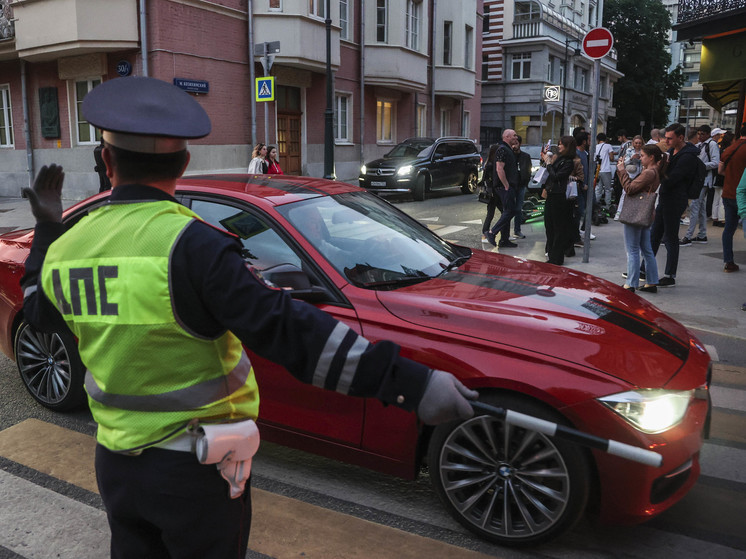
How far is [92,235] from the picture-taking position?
5.60 ft

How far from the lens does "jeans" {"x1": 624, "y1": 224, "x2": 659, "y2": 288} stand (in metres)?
7.75

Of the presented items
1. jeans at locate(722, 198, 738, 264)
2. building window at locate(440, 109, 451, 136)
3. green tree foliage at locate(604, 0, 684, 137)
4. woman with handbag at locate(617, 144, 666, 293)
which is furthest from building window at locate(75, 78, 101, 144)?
green tree foliage at locate(604, 0, 684, 137)

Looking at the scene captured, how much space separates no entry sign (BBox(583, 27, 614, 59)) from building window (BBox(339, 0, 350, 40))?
16.3m

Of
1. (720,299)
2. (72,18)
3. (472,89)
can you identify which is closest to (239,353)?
(720,299)

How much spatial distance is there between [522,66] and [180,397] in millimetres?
47026

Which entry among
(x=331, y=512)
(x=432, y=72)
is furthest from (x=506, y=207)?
(x=432, y=72)

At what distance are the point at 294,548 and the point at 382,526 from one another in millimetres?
421

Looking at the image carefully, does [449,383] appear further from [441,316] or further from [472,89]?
[472,89]

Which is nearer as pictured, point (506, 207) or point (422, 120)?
point (506, 207)

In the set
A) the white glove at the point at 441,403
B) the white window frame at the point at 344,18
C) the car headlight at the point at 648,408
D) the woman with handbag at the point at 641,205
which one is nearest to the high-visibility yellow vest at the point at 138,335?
the white glove at the point at 441,403

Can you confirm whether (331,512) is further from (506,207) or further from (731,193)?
(731,193)

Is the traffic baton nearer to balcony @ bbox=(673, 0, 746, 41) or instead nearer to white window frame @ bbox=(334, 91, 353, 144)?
balcony @ bbox=(673, 0, 746, 41)

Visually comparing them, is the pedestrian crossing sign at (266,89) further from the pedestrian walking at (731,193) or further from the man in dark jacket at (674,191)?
the pedestrian walking at (731,193)

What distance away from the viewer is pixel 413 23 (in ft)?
92.6
